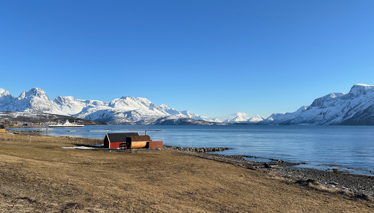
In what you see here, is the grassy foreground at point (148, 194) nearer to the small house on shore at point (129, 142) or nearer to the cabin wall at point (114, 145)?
the small house on shore at point (129, 142)

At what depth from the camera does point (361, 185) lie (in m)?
32.4

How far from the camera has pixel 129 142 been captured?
2313 inches

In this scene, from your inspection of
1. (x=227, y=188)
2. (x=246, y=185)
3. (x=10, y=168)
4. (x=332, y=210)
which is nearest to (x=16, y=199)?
(x=10, y=168)

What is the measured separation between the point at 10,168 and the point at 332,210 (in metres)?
28.3

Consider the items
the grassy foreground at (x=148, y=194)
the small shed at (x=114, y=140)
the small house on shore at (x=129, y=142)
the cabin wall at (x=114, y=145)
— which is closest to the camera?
the grassy foreground at (x=148, y=194)

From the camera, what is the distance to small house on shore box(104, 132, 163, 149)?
193 feet

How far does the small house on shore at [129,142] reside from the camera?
5874 cm

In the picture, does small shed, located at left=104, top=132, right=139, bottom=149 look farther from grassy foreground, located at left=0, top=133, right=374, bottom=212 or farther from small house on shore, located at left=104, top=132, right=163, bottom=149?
grassy foreground, located at left=0, top=133, right=374, bottom=212

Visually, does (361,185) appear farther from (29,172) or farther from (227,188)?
(29,172)

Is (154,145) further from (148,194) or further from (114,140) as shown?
(148,194)

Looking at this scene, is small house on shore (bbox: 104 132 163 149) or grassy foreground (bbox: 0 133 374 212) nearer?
grassy foreground (bbox: 0 133 374 212)

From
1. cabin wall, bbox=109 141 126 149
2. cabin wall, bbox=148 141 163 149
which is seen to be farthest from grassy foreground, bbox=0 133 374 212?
cabin wall, bbox=109 141 126 149

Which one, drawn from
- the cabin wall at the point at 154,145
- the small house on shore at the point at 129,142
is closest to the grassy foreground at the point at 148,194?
the small house on shore at the point at 129,142

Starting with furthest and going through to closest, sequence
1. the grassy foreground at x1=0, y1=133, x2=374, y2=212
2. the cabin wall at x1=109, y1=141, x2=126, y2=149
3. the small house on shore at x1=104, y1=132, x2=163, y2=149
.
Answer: the cabin wall at x1=109, y1=141, x2=126, y2=149 → the small house on shore at x1=104, y1=132, x2=163, y2=149 → the grassy foreground at x1=0, y1=133, x2=374, y2=212
